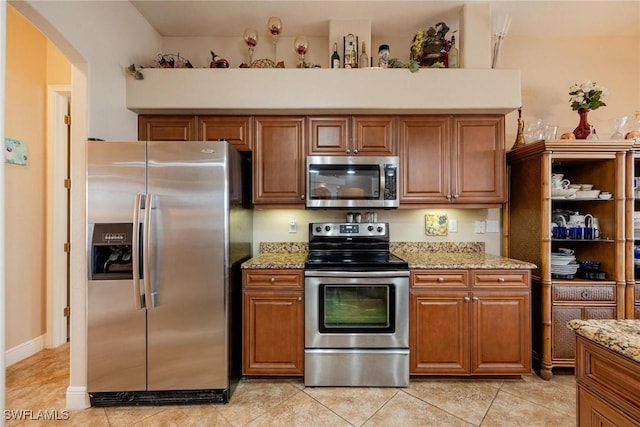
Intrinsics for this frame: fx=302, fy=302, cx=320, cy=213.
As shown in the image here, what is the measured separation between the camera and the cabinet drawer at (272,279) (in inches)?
89.4

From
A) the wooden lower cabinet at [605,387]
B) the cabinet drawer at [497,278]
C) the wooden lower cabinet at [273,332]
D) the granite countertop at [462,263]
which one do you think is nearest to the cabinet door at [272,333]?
the wooden lower cabinet at [273,332]

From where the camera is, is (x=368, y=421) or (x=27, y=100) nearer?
(x=368, y=421)

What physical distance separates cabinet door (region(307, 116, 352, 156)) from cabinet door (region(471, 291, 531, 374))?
157cm

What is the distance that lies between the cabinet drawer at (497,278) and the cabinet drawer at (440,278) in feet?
0.29

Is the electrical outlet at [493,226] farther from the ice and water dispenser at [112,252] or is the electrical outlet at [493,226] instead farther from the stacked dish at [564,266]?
the ice and water dispenser at [112,252]

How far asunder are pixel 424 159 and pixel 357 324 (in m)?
1.49

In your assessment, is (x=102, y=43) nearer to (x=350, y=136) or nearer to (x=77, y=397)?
(x=350, y=136)

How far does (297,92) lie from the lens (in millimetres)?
2461

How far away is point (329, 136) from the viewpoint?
2623mm

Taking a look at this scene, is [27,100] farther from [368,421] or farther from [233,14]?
[368,421]

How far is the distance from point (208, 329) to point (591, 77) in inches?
162

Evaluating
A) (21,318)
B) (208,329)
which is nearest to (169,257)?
(208,329)

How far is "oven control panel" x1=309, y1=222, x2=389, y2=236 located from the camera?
2.66 meters

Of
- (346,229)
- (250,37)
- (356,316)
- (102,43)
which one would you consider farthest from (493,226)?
(102,43)
